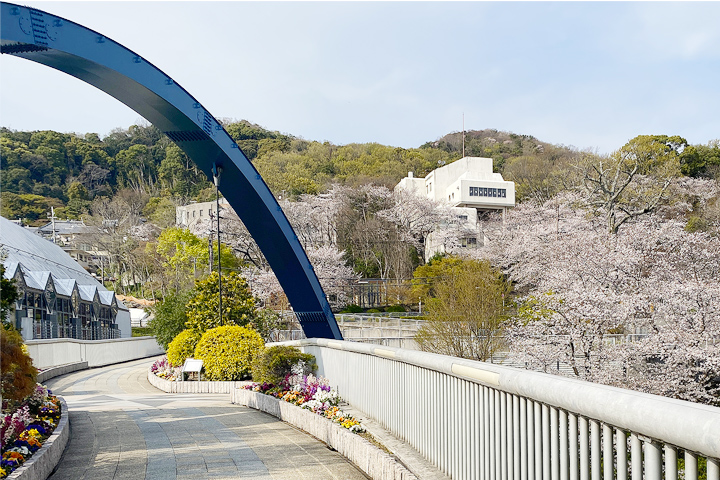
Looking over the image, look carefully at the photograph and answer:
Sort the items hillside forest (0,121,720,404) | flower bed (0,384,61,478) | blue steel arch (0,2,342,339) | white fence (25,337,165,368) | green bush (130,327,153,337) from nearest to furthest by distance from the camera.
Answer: flower bed (0,384,61,478)
blue steel arch (0,2,342,339)
hillside forest (0,121,720,404)
white fence (25,337,165,368)
green bush (130,327,153,337)

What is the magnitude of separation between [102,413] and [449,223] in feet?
154

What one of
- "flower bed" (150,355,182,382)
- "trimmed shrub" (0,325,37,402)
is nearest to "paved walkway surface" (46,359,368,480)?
"trimmed shrub" (0,325,37,402)

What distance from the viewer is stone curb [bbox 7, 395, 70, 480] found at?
5216 mm

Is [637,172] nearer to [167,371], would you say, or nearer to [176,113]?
[167,371]

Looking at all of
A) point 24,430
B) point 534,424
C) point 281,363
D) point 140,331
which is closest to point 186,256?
point 140,331

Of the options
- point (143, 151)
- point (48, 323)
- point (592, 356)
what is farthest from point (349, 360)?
point (143, 151)

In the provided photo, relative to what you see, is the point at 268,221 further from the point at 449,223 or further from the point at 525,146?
the point at 525,146

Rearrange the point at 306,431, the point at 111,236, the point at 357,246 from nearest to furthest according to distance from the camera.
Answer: the point at 306,431, the point at 357,246, the point at 111,236

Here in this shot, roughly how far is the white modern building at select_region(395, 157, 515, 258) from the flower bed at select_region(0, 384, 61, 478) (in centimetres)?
4674

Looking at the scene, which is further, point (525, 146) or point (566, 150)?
point (525, 146)

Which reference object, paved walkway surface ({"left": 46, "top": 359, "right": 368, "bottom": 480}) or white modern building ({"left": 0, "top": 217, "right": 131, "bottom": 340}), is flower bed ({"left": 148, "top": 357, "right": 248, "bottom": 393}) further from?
white modern building ({"left": 0, "top": 217, "right": 131, "bottom": 340})

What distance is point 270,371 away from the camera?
10219 millimetres

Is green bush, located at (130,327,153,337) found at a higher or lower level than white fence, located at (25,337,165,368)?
lower

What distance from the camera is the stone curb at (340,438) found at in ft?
16.8
